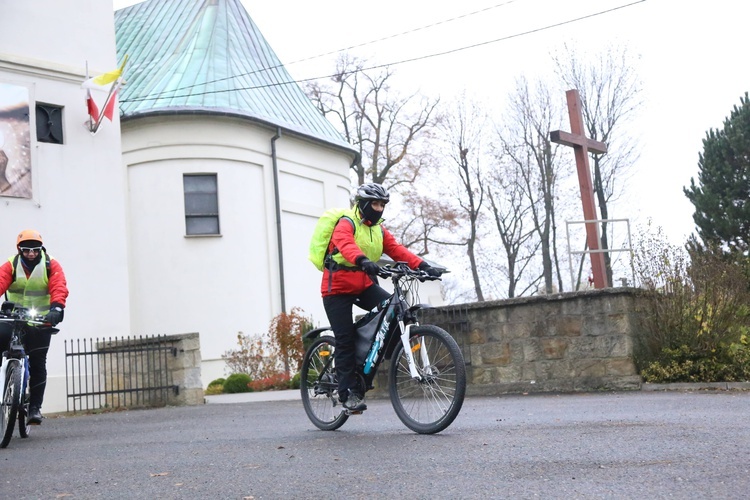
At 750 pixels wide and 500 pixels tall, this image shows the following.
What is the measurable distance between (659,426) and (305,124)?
22.8m

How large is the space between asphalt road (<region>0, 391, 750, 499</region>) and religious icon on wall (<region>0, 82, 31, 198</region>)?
27.4 ft

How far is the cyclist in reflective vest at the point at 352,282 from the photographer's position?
8.15 meters

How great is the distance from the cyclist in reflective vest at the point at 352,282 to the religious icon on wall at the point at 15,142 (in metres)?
11.1

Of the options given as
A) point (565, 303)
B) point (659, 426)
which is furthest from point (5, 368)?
point (565, 303)

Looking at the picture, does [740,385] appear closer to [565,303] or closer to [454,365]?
[565,303]

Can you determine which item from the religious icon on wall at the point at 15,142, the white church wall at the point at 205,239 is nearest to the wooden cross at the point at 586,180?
the religious icon on wall at the point at 15,142

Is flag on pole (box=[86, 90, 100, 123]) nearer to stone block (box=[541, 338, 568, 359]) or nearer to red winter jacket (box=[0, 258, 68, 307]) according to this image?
red winter jacket (box=[0, 258, 68, 307])

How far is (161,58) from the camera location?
29.0 meters

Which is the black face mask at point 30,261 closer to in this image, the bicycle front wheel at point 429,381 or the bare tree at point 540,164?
the bicycle front wheel at point 429,381

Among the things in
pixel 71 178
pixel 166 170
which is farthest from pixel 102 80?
pixel 166 170

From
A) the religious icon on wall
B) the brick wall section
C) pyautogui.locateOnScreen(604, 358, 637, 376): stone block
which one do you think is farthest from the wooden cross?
the religious icon on wall

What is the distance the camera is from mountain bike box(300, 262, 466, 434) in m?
7.41

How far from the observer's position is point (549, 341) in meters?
13.8

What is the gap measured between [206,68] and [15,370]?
65.0ft
